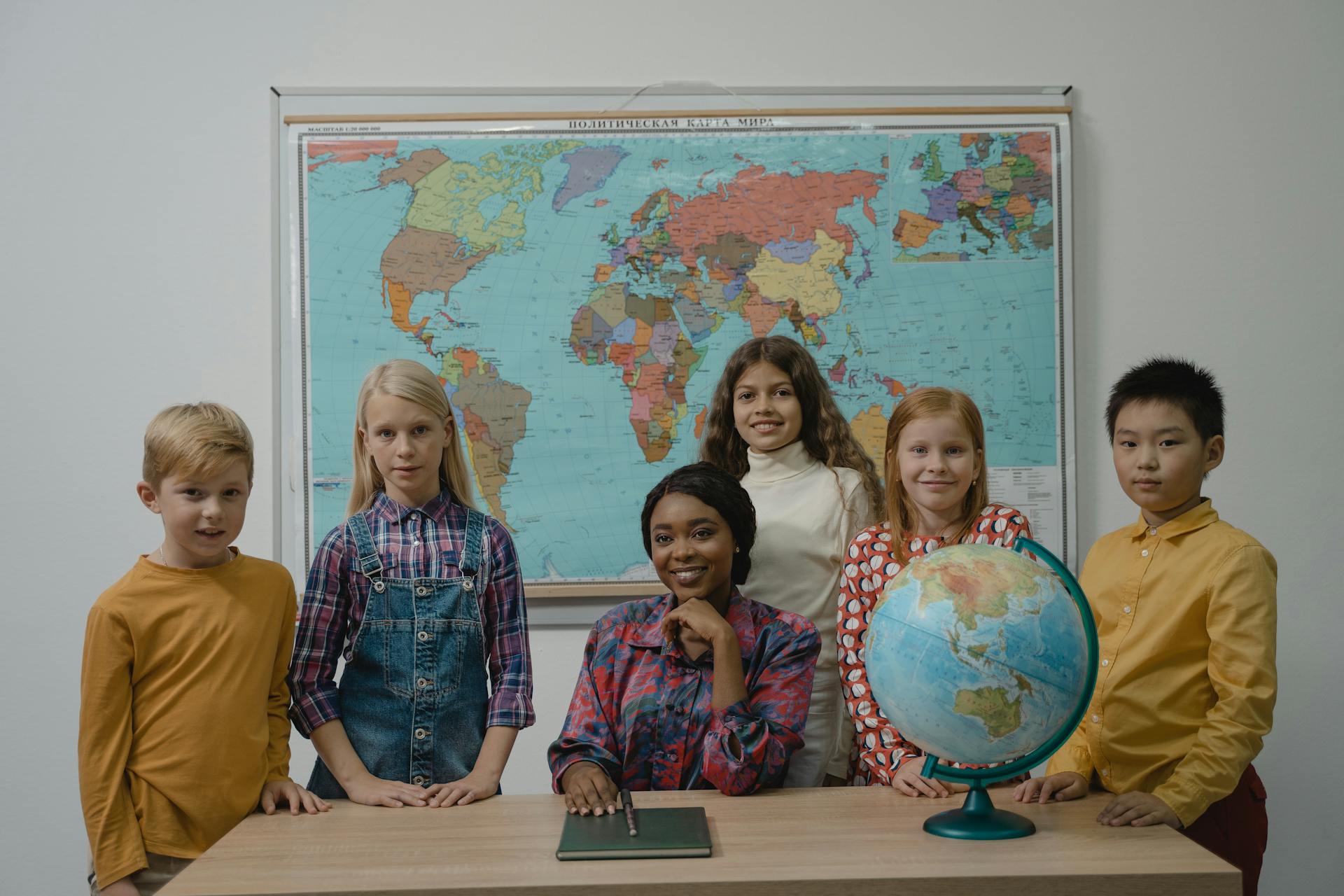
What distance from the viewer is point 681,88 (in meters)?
3.06

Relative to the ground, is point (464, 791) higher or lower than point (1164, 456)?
lower

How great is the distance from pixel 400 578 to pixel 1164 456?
1.45m

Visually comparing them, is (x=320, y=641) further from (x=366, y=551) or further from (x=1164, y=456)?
(x=1164, y=456)

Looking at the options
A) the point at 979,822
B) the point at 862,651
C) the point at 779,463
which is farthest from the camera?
the point at 779,463

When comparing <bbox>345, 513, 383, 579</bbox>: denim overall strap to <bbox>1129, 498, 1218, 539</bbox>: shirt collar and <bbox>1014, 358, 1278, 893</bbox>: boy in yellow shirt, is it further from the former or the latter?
<bbox>1129, 498, 1218, 539</bbox>: shirt collar

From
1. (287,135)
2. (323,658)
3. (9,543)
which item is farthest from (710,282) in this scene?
(9,543)

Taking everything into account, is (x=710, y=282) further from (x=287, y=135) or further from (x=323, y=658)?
(x=323, y=658)

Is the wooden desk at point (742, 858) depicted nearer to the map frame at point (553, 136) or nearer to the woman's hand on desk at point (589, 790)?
the woman's hand on desk at point (589, 790)

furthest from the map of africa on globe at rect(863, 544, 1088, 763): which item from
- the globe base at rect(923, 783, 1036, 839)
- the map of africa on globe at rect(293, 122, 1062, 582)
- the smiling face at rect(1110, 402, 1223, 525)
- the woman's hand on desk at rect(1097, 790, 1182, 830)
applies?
the map of africa on globe at rect(293, 122, 1062, 582)

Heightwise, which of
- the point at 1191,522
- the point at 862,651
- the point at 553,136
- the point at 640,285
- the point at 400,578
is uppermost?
the point at 553,136

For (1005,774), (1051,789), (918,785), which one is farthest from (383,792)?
(1051,789)

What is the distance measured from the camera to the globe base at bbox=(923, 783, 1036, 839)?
1482 millimetres

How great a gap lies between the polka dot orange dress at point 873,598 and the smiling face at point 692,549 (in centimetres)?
25

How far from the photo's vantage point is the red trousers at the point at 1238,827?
184cm
